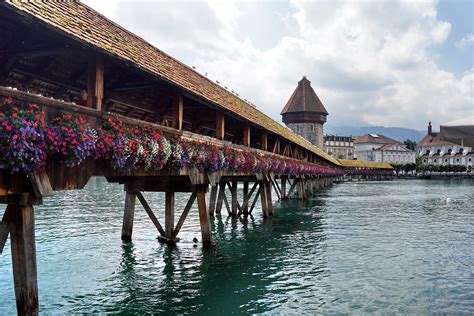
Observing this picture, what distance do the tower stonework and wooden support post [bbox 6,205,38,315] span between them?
2229 inches

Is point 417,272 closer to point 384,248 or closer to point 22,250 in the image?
point 384,248

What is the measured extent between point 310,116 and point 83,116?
190 feet

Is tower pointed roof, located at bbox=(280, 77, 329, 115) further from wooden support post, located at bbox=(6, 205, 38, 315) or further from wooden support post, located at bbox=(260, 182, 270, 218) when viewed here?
wooden support post, located at bbox=(6, 205, 38, 315)

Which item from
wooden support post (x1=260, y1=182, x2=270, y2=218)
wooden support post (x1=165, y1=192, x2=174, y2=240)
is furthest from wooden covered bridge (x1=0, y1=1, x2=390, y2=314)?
wooden support post (x1=260, y1=182, x2=270, y2=218)

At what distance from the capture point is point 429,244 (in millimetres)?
12625

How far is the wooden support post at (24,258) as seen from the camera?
449 centimetres

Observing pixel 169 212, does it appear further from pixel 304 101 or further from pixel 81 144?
pixel 304 101

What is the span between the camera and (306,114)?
61.4 meters

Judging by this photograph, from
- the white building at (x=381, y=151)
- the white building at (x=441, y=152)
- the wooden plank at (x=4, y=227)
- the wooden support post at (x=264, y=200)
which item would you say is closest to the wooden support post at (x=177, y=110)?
Result: the wooden plank at (x=4, y=227)

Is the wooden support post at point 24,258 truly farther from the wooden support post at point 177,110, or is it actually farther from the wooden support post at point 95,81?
the wooden support post at point 177,110

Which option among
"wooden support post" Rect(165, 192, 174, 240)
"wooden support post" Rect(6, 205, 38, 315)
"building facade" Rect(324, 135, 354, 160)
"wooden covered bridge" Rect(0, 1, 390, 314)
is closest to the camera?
"wooden covered bridge" Rect(0, 1, 390, 314)

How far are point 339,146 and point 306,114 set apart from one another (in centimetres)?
5242

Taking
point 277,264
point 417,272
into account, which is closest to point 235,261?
point 277,264

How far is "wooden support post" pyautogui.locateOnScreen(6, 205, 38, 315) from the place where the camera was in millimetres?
4488
